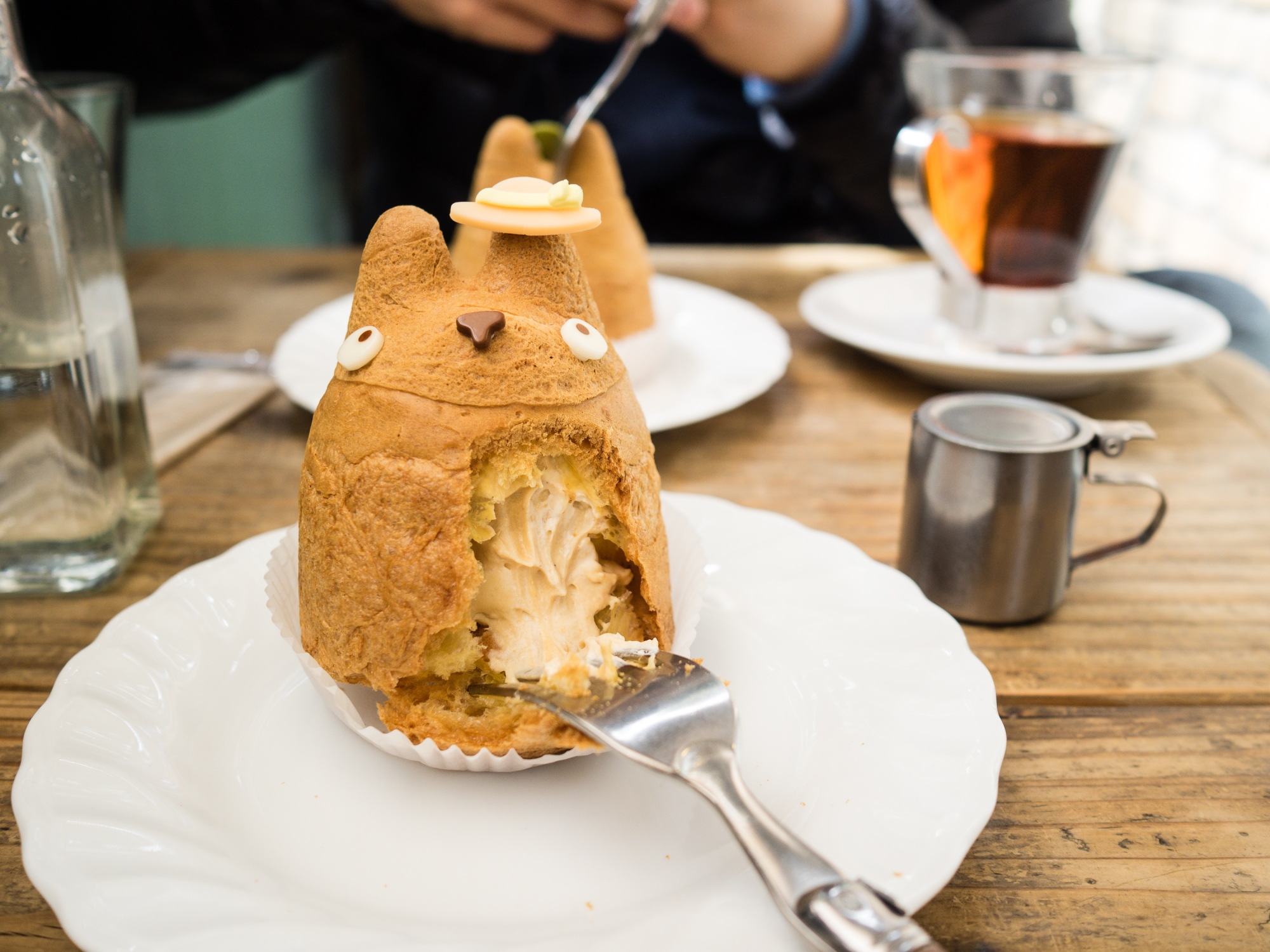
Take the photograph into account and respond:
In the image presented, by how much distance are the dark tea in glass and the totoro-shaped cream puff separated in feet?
3.45

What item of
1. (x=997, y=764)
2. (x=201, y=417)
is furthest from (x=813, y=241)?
(x=997, y=764)

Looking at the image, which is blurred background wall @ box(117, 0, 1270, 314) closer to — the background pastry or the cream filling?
the background pastry

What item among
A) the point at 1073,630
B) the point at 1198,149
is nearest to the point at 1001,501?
the point at 1073,630

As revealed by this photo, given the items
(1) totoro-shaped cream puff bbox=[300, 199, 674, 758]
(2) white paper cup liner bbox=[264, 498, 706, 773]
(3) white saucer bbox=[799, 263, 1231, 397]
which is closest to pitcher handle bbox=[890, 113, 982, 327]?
(3) white saucer bbox=[799, 263, 1231, 397]

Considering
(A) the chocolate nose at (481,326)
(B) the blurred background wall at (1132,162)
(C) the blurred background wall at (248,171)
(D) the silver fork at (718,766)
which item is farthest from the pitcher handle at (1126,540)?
(B) the blurred background wall at (1132,162)

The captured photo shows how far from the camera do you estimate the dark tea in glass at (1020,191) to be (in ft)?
5.32

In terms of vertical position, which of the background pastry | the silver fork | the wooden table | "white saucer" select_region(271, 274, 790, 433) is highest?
the background pastry

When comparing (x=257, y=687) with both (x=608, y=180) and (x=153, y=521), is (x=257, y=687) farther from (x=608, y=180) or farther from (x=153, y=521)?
(x=608, y=180)

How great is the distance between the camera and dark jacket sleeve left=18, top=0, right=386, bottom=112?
2.33 meters

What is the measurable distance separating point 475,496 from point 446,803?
0.24 meters

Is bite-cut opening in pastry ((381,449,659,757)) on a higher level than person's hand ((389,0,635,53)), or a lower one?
lower

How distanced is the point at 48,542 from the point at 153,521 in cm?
16

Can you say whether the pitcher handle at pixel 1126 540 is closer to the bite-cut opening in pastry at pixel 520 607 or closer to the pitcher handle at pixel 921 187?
the bite-cut opening in pastry at pixel 520 607

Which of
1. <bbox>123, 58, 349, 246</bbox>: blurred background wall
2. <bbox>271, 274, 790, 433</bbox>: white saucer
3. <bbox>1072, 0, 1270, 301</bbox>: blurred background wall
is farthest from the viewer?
<bbox>1072, 0, 1270, 301</bbox>: blurred background wall
